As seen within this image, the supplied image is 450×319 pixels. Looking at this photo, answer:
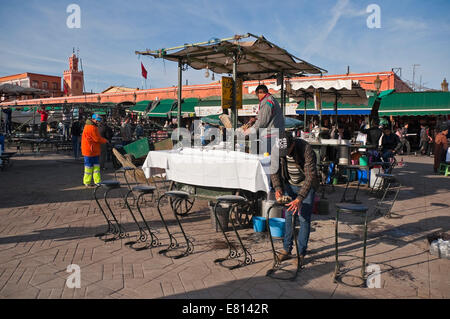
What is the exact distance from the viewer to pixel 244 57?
7949mm

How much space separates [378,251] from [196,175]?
292cm

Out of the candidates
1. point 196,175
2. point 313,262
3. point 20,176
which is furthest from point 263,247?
point 20,176

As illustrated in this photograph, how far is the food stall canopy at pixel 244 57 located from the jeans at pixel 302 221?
319 cm

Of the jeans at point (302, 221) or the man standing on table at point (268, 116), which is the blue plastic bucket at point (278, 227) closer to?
the jeans at point (302, 221)

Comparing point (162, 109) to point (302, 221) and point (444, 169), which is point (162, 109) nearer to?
point (444, 169)

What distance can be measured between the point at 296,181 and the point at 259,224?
1.45m

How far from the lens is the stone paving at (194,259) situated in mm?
3467

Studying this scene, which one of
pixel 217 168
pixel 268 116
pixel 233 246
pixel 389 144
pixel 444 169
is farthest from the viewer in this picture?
pixel 444 169

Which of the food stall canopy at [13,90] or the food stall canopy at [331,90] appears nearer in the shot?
the food stall canopy at [331,90]

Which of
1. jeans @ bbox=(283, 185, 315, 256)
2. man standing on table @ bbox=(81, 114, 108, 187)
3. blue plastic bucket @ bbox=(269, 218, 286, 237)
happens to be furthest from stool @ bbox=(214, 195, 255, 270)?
man standing on table @ bbox=(81, 114, 108, 187)

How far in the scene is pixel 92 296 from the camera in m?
3.31
